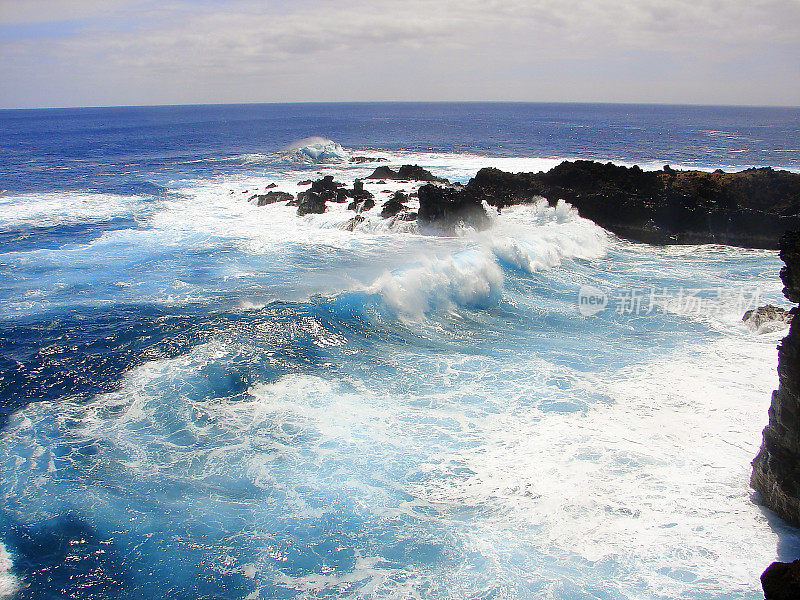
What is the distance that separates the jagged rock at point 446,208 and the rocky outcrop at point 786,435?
758 inches

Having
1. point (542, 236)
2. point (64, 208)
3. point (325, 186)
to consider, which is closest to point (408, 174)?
point (325, 186)

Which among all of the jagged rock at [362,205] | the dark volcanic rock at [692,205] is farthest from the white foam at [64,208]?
the dark volcanic rock at [692,205]

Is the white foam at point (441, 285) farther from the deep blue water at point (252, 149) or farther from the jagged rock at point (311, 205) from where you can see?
the deep blue water at point (252, 149)

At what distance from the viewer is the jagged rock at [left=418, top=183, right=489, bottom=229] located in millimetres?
27938

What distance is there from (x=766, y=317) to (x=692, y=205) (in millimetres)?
12568

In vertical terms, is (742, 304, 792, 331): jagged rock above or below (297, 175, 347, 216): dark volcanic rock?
below

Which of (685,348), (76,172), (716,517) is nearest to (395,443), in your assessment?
(716,517)

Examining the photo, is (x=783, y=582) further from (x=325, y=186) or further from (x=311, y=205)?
(x=325, y=186)

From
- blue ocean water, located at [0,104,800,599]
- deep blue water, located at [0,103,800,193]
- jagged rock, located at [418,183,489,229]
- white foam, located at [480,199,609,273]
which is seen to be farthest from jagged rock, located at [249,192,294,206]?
white foam, located at [480,199,609,273]

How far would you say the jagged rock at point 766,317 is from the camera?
16234 millimetres

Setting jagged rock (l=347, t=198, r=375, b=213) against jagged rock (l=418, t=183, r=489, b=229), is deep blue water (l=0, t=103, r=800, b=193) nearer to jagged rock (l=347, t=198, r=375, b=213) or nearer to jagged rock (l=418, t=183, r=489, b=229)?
jagged rock (l=347, t=198, r=375, b=213)

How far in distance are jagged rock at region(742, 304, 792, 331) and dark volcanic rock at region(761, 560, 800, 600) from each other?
12626mm

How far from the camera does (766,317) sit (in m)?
16.4

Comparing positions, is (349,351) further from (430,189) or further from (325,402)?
(430,189)
